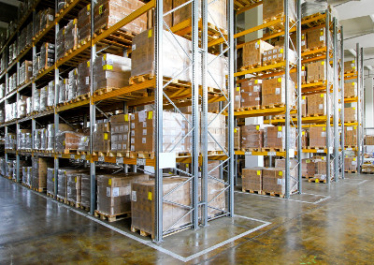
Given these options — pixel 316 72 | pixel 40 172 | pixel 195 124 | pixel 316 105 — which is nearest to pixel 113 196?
pixel 195 124

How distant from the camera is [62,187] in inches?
304

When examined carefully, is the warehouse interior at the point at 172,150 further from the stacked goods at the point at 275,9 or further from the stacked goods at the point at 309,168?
the stacked goods at the point at 309,168

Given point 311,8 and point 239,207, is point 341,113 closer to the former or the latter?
point 311,8

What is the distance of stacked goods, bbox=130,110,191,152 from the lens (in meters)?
4.80

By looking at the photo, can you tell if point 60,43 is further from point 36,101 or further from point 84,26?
point 36,101

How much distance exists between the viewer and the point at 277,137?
8.58 metres

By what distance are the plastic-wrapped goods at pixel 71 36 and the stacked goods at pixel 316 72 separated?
27.2ft

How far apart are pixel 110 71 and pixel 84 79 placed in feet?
3.86

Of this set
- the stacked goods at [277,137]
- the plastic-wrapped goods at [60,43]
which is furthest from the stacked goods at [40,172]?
the stacked goods at [277,137]

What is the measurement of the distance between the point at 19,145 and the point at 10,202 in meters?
4.36

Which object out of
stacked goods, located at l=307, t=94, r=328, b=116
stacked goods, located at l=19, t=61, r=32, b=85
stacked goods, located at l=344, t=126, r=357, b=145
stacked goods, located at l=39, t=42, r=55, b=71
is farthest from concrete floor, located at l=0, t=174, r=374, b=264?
stacked goods, located at l=344, t=126, r=357, b=145

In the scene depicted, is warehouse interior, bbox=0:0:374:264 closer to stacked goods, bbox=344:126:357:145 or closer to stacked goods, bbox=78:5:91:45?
stacked goods, bbox=78:5:91:45

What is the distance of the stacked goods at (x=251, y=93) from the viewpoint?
901cm

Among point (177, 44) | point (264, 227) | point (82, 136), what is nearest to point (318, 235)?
point (264, 227)
